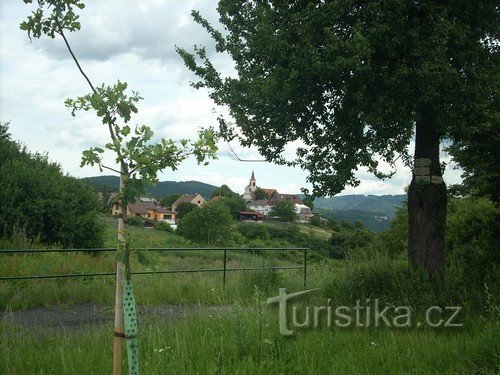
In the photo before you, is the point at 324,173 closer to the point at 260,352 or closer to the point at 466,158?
the point at 466,158

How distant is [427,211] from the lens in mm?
10164

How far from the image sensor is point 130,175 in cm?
347

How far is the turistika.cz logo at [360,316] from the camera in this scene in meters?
6.96

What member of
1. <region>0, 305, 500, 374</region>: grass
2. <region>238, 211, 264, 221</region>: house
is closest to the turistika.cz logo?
<region>0, 305, 500, 374</region>: grass

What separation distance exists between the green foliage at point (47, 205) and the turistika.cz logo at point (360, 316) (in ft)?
59.0

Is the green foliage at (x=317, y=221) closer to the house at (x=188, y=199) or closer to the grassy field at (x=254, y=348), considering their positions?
the house at (x=188, y=199)

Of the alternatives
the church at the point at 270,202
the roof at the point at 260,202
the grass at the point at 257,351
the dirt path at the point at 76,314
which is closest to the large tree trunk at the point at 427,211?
the grass at the point at 257,351

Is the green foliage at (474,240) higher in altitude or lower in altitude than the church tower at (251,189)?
lower

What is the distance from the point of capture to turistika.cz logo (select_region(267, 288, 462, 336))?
274 inches

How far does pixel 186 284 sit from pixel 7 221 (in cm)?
1493

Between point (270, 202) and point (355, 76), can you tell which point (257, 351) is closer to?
point (355, 76)

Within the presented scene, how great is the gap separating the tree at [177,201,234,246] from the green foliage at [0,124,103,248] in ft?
127

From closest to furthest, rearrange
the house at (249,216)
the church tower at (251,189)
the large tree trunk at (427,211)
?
1. the large tree trunk at (427,211)
2. the house at (249,216)
3. the church tower at (251,189)

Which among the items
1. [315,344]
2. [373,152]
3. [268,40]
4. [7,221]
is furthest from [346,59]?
[7,221]
